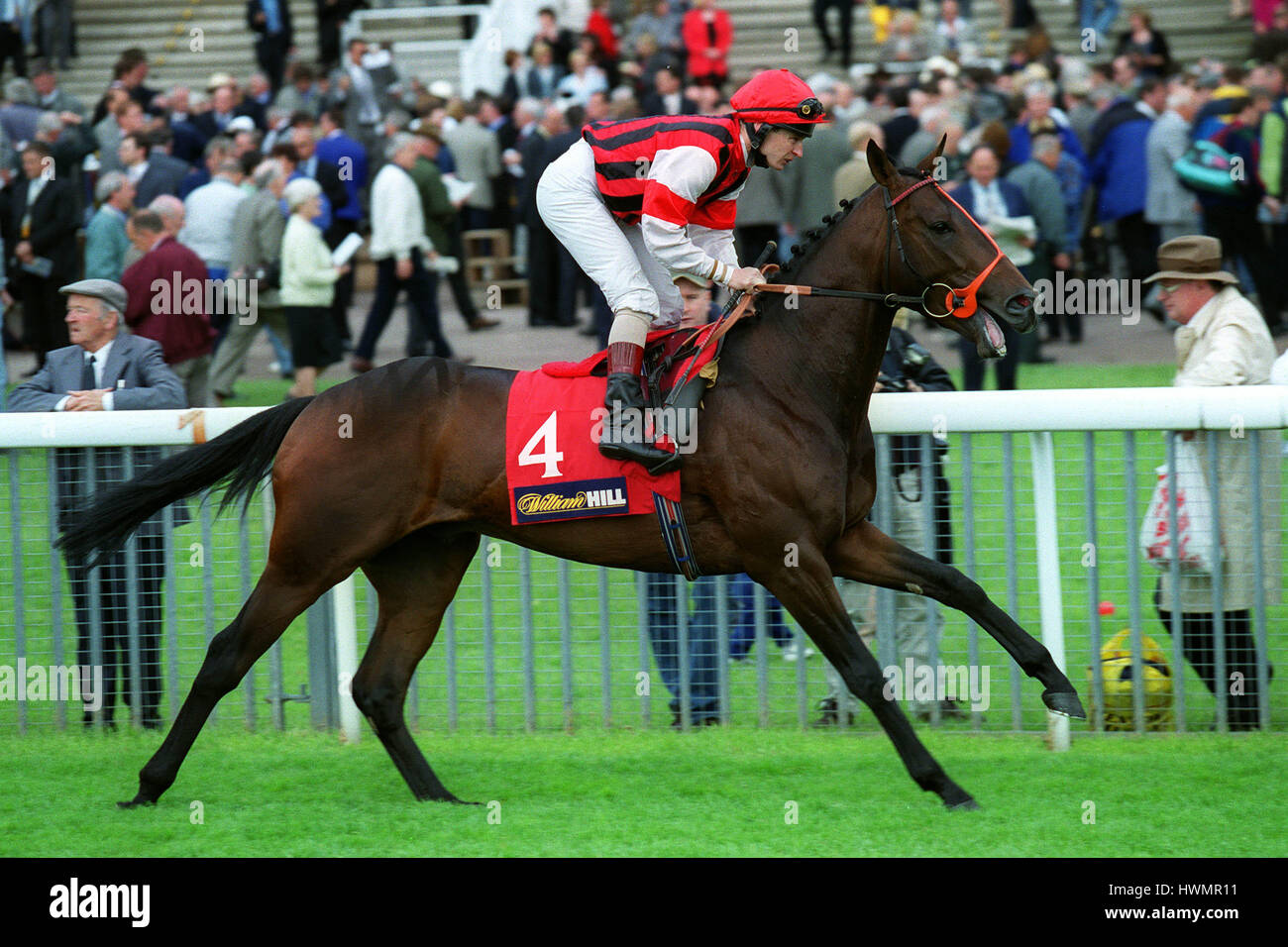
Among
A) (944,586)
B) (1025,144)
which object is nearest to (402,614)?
(944,586)

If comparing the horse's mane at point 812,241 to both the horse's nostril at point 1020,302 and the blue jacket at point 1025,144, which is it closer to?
the horse's nostril at point 1020,302

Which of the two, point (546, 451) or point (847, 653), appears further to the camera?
point (546, 451)

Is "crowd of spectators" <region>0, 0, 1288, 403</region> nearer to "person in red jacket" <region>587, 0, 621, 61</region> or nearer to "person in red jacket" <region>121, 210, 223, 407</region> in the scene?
"person in red jacket" <region>121, 210, 223, 407</region>

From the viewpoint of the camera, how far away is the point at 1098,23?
59.4 feet

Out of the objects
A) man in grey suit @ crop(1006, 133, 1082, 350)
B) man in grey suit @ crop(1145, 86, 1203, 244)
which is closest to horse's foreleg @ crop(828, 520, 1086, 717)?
man in grey suit @ crop(1006, 133, 1082, 350)

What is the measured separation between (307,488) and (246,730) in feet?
4.19

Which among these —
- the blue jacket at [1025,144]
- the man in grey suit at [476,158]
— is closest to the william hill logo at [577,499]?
the blue jacket at [1025,144]

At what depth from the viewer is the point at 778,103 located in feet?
16.1

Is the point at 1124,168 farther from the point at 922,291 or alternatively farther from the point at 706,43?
the point at 922,291

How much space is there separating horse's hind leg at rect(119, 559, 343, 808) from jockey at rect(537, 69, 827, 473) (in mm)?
1132

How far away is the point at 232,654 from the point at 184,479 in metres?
0.63

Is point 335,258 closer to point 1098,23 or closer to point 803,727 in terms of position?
point 803,727

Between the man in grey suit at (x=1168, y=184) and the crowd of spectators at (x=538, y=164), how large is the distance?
0.05 ft

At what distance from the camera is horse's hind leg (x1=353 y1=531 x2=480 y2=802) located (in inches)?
211
